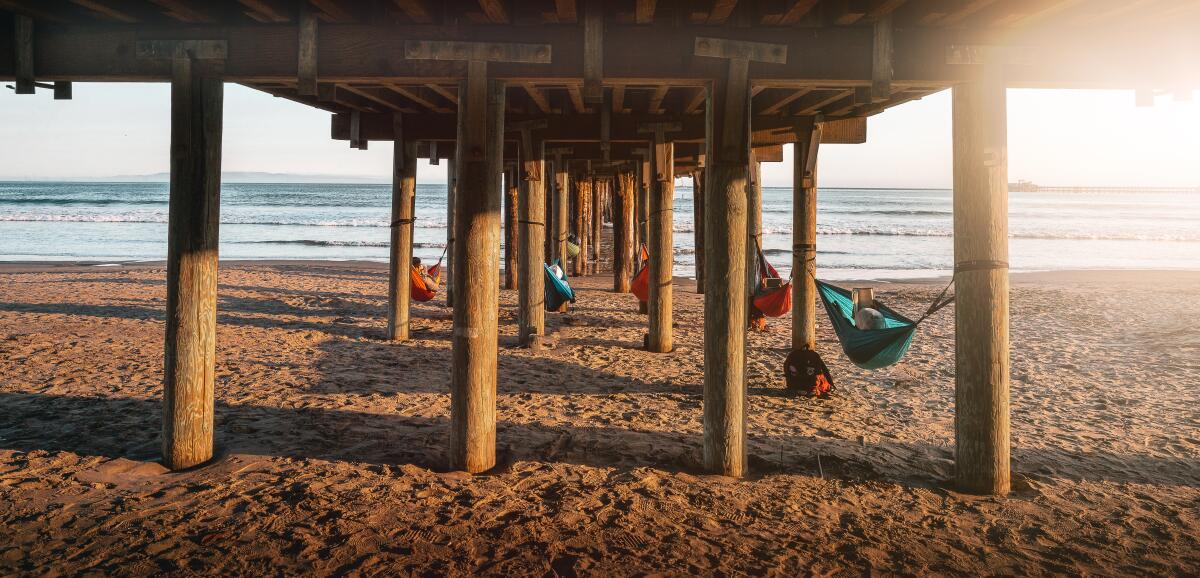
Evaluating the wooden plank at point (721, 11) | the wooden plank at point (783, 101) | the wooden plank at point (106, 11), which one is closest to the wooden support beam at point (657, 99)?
the wooden plank at point (783, 101)

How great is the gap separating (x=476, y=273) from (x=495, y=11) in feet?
4.56

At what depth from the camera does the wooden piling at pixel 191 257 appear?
4281 mm

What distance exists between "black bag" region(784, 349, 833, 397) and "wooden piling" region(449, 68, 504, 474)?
3213 millimetres

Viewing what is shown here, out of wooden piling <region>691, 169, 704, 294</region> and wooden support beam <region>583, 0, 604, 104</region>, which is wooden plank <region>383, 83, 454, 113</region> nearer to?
wooden support beam <region>583, 0, 604, 104</region>

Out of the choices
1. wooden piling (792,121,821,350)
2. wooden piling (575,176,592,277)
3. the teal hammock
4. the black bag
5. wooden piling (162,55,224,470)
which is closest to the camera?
wooden piling (162,55,224,470)

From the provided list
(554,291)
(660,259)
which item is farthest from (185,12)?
(554,291)

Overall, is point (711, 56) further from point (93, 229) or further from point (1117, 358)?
point (93, 229)

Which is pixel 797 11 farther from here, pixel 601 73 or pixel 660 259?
pixel 660 259

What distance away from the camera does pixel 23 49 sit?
420 cm

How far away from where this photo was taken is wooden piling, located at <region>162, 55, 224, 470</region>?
428 centimetres

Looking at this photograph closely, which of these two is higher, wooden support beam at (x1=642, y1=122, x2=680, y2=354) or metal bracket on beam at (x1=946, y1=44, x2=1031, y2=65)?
metal bracket on beam at (x1=946, y1=44, x2=1031, y2=65)

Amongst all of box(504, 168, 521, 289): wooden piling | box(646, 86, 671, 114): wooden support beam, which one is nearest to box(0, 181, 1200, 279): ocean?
box(504, 168, 521, 289): wooden piling

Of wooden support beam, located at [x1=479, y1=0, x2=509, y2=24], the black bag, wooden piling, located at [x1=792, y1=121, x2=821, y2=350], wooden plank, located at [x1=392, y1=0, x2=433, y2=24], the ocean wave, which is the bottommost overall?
the black bag

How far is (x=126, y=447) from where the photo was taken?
4812 millimetres
